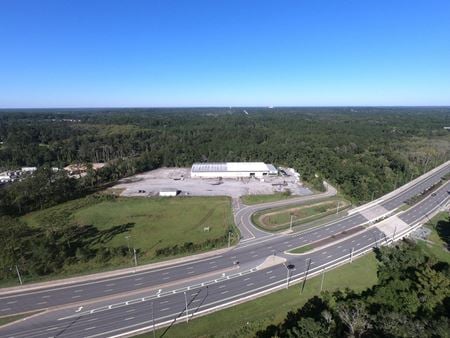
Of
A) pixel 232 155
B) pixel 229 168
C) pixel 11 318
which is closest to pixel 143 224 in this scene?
pixel 11 318

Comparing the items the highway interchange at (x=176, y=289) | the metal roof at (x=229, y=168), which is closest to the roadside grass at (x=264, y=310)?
the highway interchange at (x=176, y=289)

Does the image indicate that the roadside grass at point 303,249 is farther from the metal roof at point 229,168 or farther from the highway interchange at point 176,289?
the metal roof at point 229,168

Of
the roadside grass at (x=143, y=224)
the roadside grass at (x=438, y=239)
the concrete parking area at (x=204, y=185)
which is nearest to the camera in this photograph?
the roadside grass at (x=143, y=224)

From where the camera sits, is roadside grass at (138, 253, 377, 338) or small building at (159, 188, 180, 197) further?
small building at (159, 188, 180, 197)

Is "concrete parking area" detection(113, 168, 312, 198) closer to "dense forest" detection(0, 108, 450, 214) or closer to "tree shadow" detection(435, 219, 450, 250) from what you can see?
"dense forest" detection(0, 108, 450, 214)

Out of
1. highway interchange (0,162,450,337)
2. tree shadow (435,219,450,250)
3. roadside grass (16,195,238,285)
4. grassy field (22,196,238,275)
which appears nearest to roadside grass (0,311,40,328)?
highway interchange (0,162,450,337)

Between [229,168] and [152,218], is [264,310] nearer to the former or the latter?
[152,218]

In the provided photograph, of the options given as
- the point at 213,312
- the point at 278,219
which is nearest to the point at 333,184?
the point at 278,219
